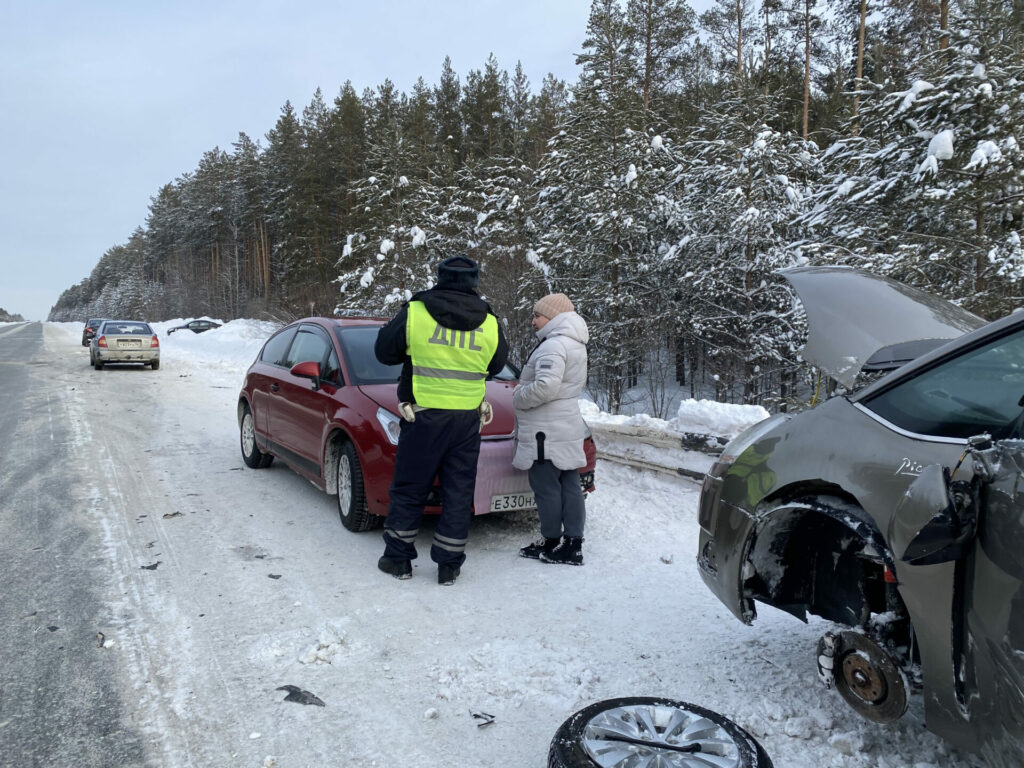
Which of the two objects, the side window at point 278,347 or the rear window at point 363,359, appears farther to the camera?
the side window at point 278,347

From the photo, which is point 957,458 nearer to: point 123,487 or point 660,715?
point 660,715

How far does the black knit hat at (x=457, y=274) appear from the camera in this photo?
4352mm

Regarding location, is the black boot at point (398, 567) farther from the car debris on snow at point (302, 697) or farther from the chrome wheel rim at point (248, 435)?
the chrome wheel rim at point (248, 435)

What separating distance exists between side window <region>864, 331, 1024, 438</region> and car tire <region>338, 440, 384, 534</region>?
3639 millimetres

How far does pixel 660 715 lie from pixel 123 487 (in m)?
5.78

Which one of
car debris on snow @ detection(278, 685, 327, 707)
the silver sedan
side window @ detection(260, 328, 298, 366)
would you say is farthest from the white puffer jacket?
the silver sedan

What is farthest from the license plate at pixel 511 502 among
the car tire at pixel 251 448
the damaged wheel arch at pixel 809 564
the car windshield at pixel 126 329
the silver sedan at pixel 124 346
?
the car windshield at pixel 126 329

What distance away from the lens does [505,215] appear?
19.8 metres

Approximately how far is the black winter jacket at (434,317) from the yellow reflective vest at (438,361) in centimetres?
4

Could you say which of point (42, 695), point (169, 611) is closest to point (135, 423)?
point (169, 611)

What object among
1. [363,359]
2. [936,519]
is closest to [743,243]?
[363,359]

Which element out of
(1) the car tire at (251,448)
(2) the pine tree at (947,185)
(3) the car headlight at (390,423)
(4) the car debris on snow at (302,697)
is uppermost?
(2) the pine tree at (947,185)

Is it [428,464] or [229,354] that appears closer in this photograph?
A: [428,464]

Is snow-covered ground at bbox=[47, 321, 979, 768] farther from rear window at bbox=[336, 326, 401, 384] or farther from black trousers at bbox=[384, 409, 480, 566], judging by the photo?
rear window at bbox=[336, 326, 401, 384]
